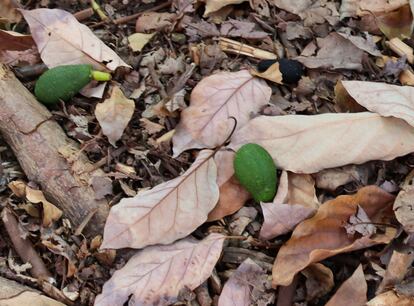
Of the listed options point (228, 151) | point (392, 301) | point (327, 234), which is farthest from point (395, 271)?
point (228, 151)

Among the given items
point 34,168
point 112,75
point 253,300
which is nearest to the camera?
point 253,300

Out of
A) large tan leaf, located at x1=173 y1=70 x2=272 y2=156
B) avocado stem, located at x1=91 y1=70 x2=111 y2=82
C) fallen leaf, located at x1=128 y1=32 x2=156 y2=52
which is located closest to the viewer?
large tan leaf, located at x1=173 y1=70 x2=272 y2=156

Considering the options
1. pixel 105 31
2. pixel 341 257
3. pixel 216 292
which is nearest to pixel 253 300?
pixel 216 292

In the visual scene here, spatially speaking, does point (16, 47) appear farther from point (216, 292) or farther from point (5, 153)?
point (216, 292)

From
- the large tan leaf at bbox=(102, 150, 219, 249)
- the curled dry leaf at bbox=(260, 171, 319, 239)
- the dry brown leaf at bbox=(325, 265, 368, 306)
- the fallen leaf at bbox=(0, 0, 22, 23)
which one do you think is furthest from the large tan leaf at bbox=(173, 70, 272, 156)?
the fallen leaf at bbox=(0, 0, 22, 23)

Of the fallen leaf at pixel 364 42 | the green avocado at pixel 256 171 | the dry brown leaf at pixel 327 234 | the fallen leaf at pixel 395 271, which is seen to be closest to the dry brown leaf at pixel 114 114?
the green avocado at pixel 256 171

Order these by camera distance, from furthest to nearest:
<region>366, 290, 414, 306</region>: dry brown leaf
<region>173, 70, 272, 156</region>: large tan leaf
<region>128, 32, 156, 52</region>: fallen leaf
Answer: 1. <region>128, 32, 156, 52</region>: fallen leaf
2. <region>173, 70, 272, 156</region>: large tan leaf
3. <region>366, 290, 414, 306</region>: dry brown leaf

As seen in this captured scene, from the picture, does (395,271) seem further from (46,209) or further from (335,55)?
(46,209)

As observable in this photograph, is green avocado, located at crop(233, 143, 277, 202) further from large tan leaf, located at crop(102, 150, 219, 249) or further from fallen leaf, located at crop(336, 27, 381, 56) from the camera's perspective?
fallen leaf, located at crop(336, 27, 381, 56)
